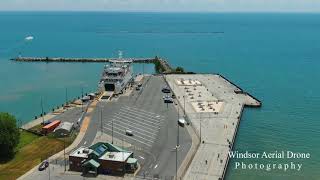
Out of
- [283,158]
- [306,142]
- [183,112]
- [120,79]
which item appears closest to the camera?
[283,158]

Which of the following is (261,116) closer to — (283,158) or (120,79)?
(283,158)

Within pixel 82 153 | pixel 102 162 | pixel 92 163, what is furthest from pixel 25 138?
pixel 102 162

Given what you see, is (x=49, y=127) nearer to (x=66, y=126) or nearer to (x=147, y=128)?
(x=66, y=126)

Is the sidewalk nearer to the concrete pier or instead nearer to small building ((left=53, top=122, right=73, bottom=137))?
small building ((left=53, top=122, right=73, bottom=137))

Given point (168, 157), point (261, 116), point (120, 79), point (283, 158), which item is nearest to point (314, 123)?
point (261, 116)

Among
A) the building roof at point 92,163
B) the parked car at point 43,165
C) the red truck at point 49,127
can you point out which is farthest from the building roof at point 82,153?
the red truck at point 49,127

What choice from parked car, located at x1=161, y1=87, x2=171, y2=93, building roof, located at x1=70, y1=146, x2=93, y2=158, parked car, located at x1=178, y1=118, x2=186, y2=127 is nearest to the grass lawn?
building roof, located at x1=70, y1=146, x2=93, y2=158
